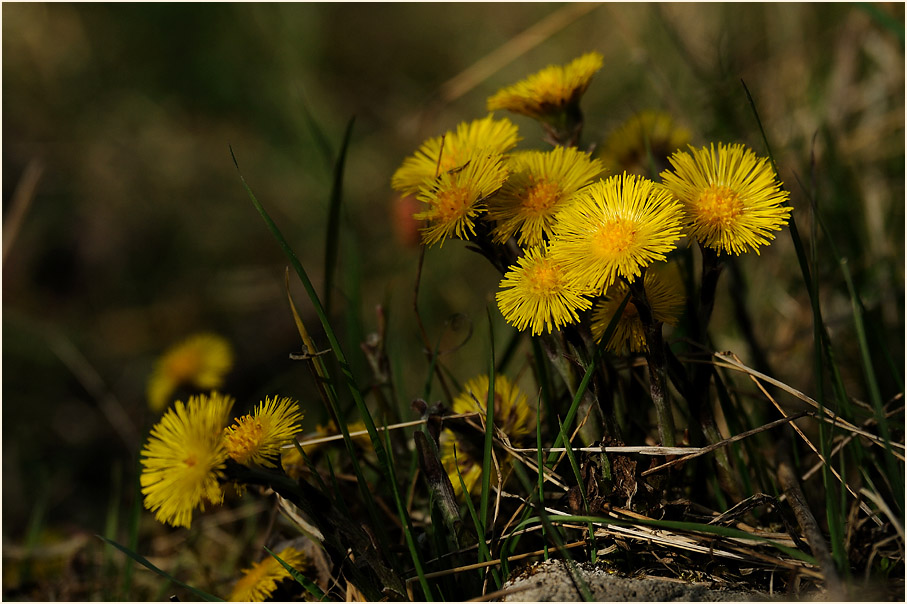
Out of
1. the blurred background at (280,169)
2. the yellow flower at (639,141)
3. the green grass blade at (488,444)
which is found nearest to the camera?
→ the green grass blade at (488,444)

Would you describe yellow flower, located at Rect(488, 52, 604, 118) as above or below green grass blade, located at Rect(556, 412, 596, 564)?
above

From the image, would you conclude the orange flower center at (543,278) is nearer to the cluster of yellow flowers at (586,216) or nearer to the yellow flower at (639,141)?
the cluster of yellow flowers at (586,216)

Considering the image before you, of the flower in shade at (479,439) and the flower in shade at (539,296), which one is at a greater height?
the flower in shade at (539,296)

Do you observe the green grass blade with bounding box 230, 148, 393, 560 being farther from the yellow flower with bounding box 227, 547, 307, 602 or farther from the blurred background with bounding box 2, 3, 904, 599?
the blurred background with bounding box 2, 3, 904, 599

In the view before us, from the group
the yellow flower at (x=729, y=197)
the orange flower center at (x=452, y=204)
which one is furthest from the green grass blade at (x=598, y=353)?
the orange flower center at (x=452, y=204)

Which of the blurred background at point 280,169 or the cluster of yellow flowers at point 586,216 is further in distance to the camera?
the blurred background at point 280,169

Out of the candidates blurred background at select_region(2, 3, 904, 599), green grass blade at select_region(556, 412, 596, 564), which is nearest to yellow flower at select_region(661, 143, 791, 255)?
green grass blade at select_region(556, 412, 596, 564)

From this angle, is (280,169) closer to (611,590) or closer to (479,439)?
(479,439)
